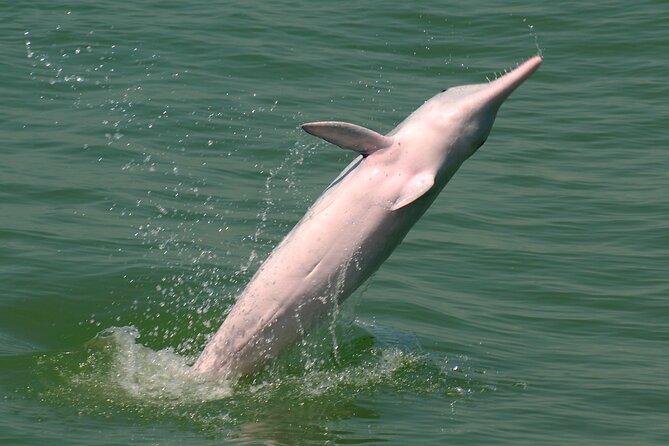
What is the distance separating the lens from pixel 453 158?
10781 millimetres

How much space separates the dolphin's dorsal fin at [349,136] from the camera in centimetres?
1023

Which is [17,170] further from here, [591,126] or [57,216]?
[591,126]

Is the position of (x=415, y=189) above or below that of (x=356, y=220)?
above

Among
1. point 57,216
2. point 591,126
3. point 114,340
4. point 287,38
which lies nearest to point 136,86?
point 287,38

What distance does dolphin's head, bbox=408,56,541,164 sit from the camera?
10711 millimetres

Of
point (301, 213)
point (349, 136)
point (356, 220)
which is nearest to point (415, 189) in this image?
point (356, 220)

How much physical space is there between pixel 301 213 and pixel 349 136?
598 cm

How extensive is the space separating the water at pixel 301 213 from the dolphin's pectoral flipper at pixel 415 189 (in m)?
1.69

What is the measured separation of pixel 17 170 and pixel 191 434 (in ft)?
25.4

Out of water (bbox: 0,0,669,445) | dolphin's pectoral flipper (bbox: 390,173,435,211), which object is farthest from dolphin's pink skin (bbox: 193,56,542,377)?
water (bbox: 0,0,669,445)

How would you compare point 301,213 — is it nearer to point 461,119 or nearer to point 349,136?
point 461,119

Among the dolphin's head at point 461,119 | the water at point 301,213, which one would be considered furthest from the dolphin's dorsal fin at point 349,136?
the water at point 301,213

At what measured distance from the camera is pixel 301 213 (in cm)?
1631

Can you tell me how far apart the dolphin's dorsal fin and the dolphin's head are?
1.17ft
